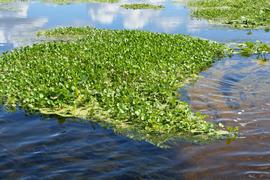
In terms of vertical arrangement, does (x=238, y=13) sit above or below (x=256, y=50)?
above

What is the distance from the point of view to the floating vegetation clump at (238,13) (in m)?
31.6

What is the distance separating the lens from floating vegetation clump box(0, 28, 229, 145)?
38.8ft

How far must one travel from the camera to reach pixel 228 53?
72.2 ft

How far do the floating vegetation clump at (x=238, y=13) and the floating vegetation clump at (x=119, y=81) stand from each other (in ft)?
33.7

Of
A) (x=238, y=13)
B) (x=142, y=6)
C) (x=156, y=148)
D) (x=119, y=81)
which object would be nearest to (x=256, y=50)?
(x=119, y=81)

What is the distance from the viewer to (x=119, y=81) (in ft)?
49.8

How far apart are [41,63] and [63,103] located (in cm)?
477

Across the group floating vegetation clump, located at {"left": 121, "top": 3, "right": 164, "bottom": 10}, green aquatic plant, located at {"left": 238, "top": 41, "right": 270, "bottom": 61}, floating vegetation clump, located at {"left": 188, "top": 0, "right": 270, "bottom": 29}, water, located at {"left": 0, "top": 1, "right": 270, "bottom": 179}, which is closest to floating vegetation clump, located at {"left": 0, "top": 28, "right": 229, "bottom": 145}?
water, located at {"left": 0, "top": 1, "right": 270, "bottom": 179}

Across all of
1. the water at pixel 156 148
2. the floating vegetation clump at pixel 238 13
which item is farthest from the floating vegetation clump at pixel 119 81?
the floating vegetation clump at pixel 238 13

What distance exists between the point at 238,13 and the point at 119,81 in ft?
79.1

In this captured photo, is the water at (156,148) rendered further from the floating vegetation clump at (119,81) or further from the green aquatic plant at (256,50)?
the green aquatic plant at (256,50)

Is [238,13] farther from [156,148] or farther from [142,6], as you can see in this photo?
[156,148]

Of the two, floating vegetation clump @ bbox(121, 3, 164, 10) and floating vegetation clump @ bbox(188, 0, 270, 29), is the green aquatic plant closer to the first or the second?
floating vegetation clump @ bbox(188, 0, 270, 29)

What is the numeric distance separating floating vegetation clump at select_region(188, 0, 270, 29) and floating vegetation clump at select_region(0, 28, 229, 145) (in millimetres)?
10268
